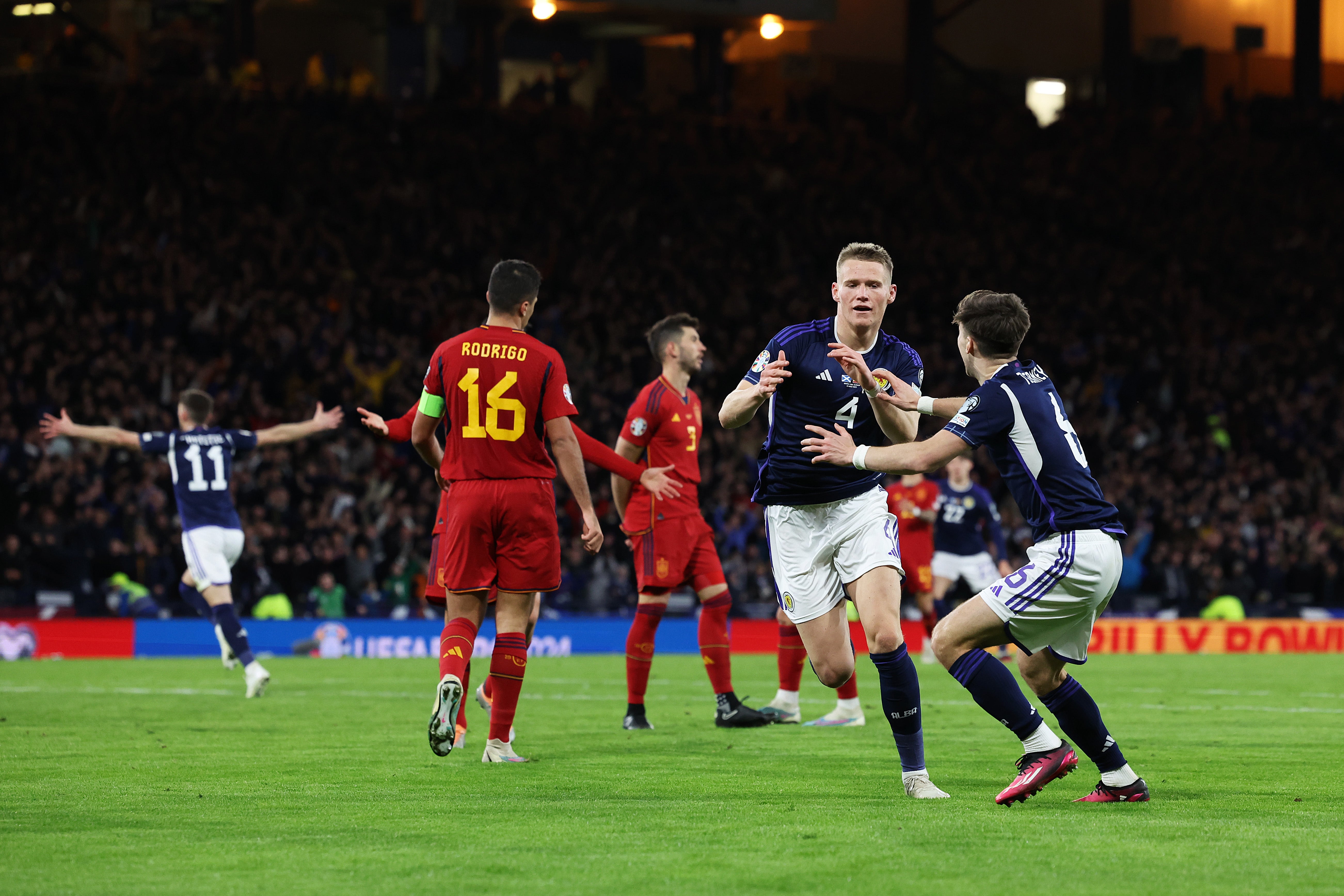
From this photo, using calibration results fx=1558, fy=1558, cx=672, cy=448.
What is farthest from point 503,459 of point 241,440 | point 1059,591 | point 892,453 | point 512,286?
point 241,440

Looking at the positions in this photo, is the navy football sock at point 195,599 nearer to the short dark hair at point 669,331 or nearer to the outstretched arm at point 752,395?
the short dark hair at point 669,331

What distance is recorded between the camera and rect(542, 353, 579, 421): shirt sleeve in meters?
8.00

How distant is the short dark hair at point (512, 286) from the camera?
8.02 meters

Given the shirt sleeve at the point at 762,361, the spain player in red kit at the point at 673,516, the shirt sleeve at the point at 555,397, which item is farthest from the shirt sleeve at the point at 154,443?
the shirt sleeve at the point at 762,361

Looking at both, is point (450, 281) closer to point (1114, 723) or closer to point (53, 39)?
point (53, 39)

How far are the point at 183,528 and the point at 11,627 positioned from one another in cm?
685

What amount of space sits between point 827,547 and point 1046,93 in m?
31.7

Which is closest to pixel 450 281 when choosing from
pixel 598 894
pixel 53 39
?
pixel 53 39

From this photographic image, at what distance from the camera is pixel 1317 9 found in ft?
118

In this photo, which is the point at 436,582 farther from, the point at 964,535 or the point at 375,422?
the point at 964,535

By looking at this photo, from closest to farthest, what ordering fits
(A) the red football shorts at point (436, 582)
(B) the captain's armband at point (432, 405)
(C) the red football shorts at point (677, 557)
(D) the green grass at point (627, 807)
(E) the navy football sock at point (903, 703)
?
(D) the green grass at point (627, 807) < (E) the navy football sock at point (903, 703) < (B) the captain's armband at point (432, 405) < (A) the red football shorts at point (436, 582) < (C) the red football shorts at point (677, 557)

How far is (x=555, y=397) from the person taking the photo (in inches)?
315

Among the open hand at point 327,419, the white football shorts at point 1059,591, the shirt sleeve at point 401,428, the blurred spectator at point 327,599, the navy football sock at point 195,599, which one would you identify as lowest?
the blurred spectator at point 327,599

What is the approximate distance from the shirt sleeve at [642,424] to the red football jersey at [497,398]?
2790 millimetres
